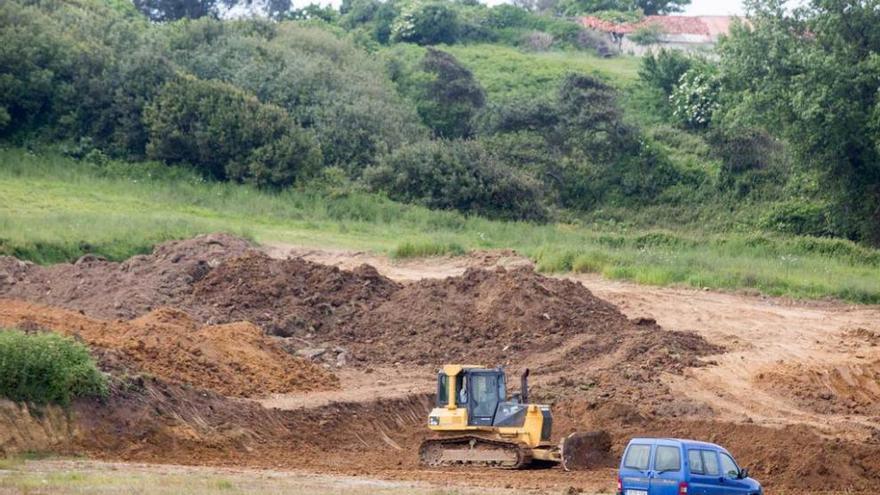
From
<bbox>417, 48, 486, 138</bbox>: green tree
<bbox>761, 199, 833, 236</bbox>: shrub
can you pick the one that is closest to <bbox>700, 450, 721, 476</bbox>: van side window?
<bbox>761, 199, 833, 236</bbox>: shrub

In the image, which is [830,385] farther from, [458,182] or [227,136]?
[227,136]

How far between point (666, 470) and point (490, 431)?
6.22m

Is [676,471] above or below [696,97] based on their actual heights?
below

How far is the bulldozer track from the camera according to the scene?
24484mm

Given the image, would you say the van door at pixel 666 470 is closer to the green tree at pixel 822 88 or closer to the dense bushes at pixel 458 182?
the green tree at pixel 822 88

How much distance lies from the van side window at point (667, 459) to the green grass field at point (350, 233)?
2217 cm

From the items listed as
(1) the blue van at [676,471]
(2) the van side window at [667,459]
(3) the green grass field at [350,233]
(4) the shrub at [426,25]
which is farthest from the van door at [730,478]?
(4) the shrub at [426,25]

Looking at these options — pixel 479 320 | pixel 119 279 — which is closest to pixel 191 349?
pixel 479 320

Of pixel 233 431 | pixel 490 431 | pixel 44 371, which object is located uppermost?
pixel 44 371

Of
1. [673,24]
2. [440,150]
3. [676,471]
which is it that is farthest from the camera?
[673,24]

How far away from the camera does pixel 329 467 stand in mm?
23625

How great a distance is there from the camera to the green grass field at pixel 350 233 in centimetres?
4162

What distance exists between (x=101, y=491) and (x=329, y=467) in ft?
20.3

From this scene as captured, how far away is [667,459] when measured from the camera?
19047 mm
